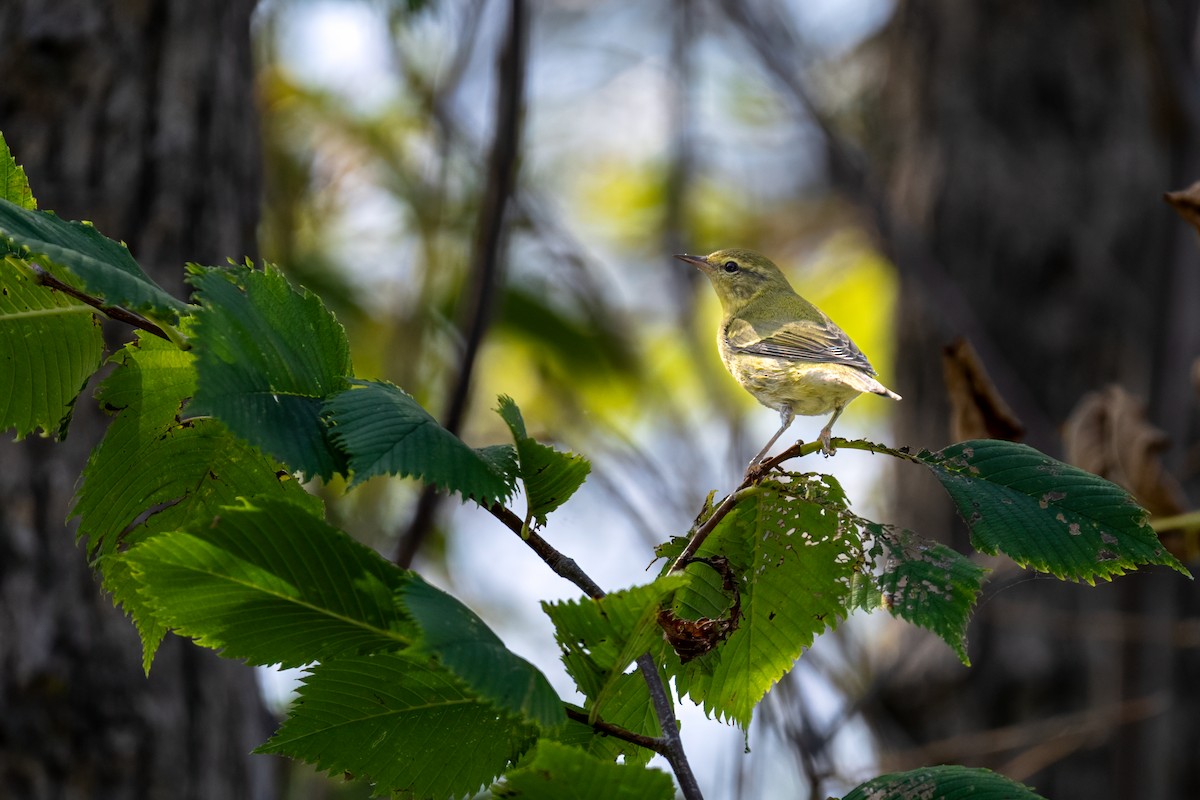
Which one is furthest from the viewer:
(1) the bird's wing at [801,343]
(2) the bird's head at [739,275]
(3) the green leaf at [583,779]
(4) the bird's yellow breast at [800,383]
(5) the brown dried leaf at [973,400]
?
(2) the bird's head at [739,275]

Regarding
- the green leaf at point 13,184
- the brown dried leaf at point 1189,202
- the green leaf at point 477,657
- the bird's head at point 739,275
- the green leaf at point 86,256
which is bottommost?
the green leaf at point 477,657

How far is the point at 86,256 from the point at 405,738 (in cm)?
57

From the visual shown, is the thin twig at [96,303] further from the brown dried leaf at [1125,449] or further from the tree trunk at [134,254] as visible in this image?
the brown dried leaf at [1125,449]

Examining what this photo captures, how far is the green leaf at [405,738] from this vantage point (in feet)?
4.07

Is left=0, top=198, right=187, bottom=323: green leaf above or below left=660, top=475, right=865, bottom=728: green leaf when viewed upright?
above

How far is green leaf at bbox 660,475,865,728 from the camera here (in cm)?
137

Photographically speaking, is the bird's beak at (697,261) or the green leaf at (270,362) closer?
the green leaf at (270,362)

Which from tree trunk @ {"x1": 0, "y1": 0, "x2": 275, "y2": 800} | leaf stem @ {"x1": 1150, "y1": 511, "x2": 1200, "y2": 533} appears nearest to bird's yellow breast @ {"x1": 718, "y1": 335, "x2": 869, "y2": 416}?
leaf stem @ {"x1": 1150, "y1": 511, "x2": 1200, "y2": 533}

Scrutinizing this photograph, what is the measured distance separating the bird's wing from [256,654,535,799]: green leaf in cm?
179

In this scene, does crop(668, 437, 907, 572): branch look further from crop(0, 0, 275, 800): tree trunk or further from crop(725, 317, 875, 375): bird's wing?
crop(0, 0, 275, 800): tree trunk

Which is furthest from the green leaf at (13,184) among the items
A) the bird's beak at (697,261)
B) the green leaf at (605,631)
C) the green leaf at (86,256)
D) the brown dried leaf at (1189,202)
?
the bird's beak at (697,261)

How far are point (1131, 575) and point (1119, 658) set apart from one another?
764 millimetres

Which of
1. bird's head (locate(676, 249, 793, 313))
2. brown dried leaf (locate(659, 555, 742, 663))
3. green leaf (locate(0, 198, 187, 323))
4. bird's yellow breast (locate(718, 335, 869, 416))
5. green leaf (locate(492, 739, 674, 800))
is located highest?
bird's head (locate(676, 249, 793, 313))

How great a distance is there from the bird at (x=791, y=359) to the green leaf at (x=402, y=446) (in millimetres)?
1149
